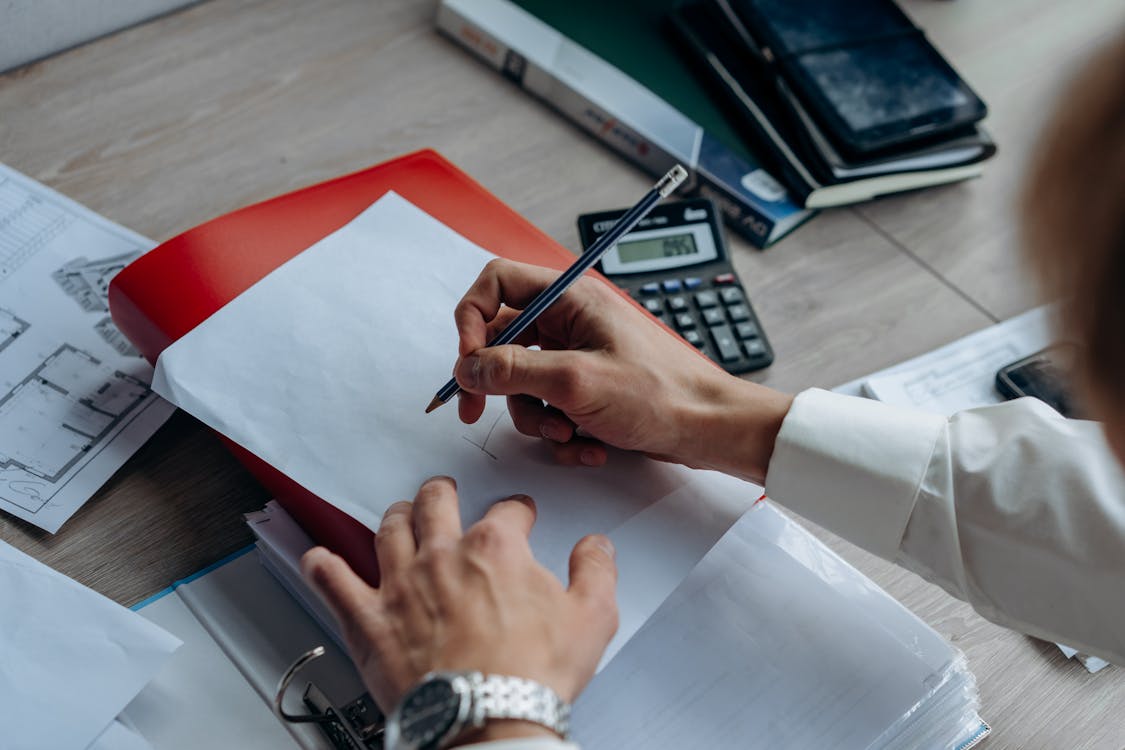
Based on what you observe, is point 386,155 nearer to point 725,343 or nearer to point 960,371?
point 725,343

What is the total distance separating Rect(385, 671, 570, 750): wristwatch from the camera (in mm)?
468

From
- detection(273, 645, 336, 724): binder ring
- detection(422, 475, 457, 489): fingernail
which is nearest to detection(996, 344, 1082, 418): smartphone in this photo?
detection(422, 475, 457, 489): fingernail

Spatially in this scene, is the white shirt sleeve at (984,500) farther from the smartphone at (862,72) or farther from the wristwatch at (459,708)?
the smartphone at (862,72)

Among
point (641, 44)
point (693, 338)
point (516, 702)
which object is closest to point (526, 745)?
point (516, 702)

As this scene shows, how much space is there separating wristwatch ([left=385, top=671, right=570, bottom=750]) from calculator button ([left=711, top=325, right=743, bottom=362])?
363 millimetres

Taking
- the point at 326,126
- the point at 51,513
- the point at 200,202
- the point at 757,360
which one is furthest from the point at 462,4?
the point at 51,513

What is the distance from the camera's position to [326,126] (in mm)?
912

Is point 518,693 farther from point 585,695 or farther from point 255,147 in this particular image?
point 255,147

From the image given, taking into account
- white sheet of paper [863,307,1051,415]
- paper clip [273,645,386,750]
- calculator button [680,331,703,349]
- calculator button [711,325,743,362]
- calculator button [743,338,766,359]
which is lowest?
white sheet of paper [863,307,1051,415]

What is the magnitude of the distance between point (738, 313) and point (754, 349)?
4 centimetres

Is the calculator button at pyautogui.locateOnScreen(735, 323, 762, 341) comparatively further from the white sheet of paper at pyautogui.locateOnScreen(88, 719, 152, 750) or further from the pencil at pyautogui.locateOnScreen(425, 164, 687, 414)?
the white sheet of paper at pyautogui.locateOnScreen(88, 719, 152, 750)

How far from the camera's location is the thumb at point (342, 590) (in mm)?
531

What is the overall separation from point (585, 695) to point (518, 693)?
0.10m

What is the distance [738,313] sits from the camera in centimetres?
80
